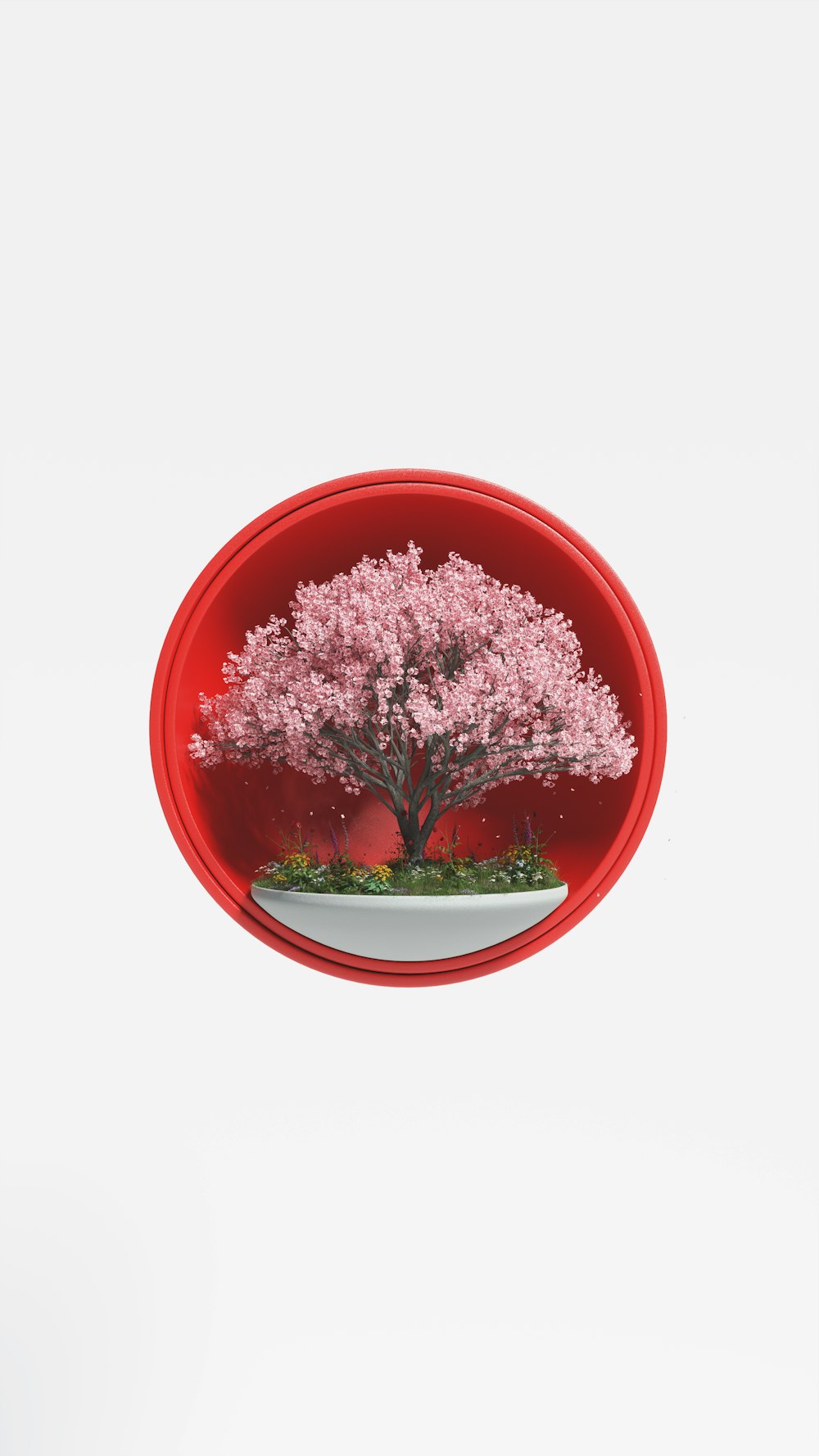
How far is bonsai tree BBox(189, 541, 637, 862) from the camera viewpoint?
4414 mm

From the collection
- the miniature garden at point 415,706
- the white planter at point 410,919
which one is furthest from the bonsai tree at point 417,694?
the white planter at point 410,919

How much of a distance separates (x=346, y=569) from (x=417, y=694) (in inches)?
32.2

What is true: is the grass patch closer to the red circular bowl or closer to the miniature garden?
the miniature garden

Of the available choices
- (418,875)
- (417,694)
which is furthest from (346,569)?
(418,875)

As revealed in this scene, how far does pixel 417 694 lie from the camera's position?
14.7 feet

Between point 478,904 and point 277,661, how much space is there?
120cm

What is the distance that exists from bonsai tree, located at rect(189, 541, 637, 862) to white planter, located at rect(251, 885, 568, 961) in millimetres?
397

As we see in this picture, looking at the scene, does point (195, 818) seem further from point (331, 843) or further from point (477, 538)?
point (477, 538)

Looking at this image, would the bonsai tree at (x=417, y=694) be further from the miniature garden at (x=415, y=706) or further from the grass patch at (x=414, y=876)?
the grass patch at (x=414, y=876)

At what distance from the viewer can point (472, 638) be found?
4.54 meters

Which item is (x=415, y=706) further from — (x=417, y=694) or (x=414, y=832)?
(x=414, y=832)

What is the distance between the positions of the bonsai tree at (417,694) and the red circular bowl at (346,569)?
0.48 ft

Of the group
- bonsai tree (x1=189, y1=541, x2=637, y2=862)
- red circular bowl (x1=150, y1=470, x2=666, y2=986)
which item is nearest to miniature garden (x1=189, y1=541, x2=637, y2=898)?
bonsai tree (x1=189, y1=541, x2=637, y2=862)

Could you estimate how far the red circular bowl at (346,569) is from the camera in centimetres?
464
